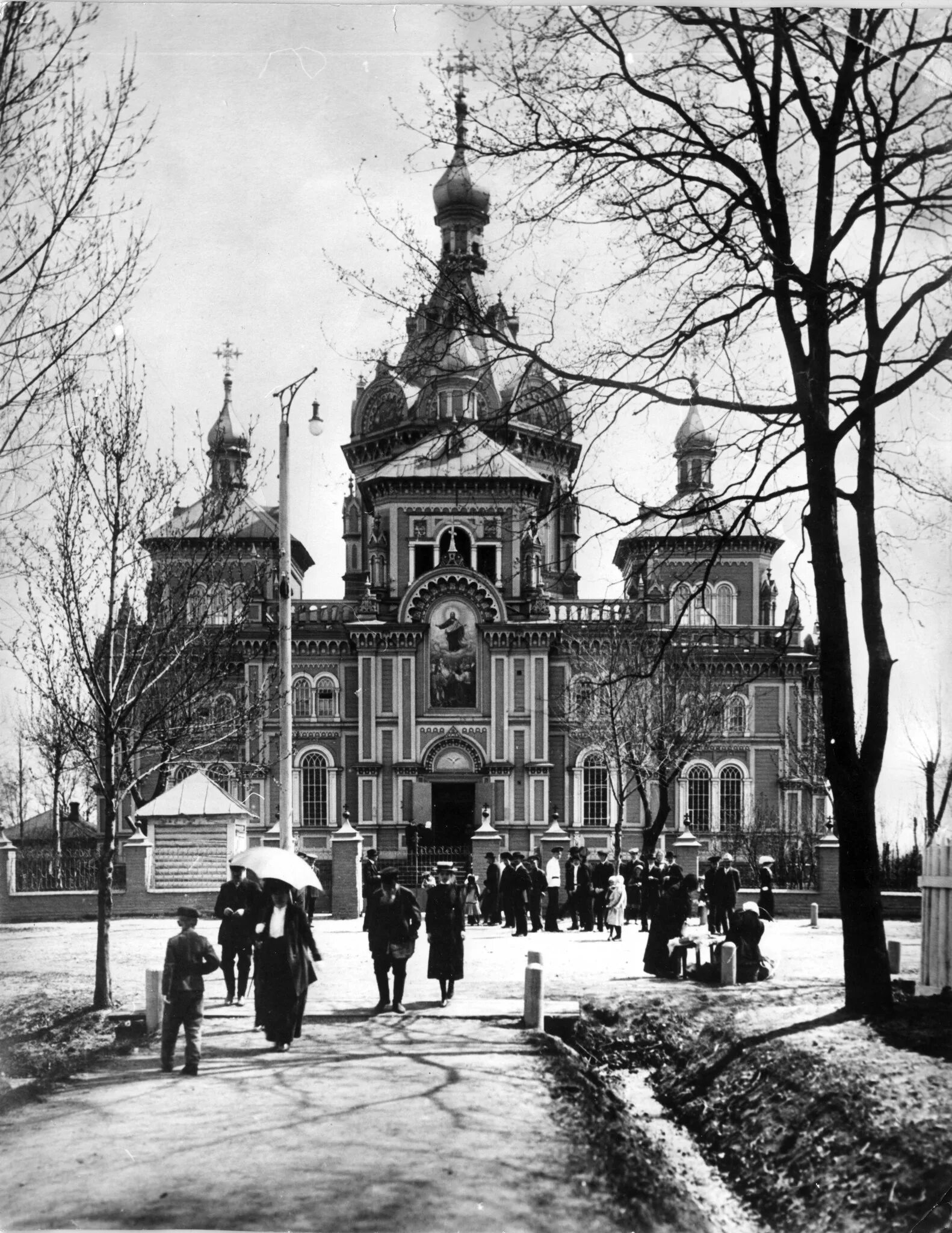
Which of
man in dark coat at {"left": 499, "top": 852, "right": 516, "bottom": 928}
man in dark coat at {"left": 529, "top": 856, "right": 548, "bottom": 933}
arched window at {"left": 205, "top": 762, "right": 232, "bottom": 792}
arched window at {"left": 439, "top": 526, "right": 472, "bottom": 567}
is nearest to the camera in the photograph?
arched window at {"left": 439, "top": 526, "right": 472, "bottom": 567}

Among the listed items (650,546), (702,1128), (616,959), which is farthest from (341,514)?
(702,1128)

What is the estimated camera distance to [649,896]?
10.5m

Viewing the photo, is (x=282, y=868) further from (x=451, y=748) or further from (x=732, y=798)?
(x=451, y=748)

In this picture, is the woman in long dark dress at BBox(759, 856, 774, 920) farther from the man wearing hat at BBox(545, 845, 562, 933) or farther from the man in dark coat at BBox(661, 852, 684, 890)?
the man wearing hat at BBox(545, 845, 562, 933)

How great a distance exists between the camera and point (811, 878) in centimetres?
1191

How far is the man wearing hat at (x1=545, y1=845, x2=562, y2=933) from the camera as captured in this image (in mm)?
12109

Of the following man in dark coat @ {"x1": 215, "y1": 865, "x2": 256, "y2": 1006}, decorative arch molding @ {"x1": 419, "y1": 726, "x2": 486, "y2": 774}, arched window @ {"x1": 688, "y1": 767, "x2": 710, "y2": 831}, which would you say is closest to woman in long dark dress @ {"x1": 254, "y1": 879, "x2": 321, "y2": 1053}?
man in dark coat @ {"x1": 215, "y1": 865, "x2": 256, "y2": 1006}

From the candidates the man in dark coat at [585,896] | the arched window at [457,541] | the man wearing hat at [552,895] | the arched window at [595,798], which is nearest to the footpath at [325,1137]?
the man in dark coat at [585,896]

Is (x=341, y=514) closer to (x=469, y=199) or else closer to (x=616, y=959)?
(x=469, y=199)

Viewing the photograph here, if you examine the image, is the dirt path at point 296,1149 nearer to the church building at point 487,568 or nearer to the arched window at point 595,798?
the church building at point 487,568

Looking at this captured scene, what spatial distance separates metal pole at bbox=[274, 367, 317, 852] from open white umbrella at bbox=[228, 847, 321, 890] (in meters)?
1.13

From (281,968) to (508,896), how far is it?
20.7 feet

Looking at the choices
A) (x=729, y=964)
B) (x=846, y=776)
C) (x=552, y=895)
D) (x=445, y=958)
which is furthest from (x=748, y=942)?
(x=552, y=895)

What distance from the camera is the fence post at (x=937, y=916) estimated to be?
8531 millimetres
